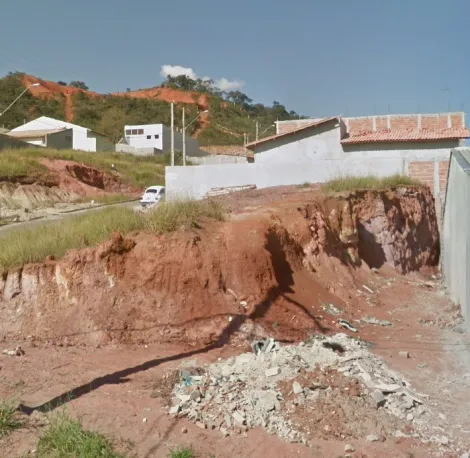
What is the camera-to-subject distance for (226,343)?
834cm

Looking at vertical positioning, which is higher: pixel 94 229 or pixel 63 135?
pixel 63 135

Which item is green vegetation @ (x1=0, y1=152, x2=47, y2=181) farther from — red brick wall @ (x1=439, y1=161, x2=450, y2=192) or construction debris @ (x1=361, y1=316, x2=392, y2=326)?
construction debris @ (x1=361, y1=316, x2=392, y2=326)

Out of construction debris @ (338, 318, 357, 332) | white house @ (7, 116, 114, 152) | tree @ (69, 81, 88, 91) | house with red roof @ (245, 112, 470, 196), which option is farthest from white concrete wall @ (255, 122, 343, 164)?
tree @ (69, 81, 88, 91)

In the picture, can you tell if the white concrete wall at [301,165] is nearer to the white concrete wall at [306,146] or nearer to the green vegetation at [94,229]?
the white concrete wall at [306,146]

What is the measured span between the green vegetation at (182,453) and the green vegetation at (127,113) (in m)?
58.3

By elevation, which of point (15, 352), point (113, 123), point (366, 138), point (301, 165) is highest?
point (113, 123)

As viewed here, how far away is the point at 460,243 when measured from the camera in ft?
41.2

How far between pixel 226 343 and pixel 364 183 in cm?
1115

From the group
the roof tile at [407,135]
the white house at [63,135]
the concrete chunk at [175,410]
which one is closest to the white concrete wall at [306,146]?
the roof tile at [407,135]

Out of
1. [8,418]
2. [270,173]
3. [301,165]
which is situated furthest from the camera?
[270,173]

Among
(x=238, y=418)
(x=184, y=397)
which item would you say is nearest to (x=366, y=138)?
(x=184, y=397)

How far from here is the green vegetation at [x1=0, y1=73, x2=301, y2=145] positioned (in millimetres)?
65750

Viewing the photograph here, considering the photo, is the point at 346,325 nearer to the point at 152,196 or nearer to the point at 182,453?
the point at 182,453

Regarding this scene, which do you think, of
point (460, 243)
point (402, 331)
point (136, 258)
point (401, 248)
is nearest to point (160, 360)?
point (136, 258)
